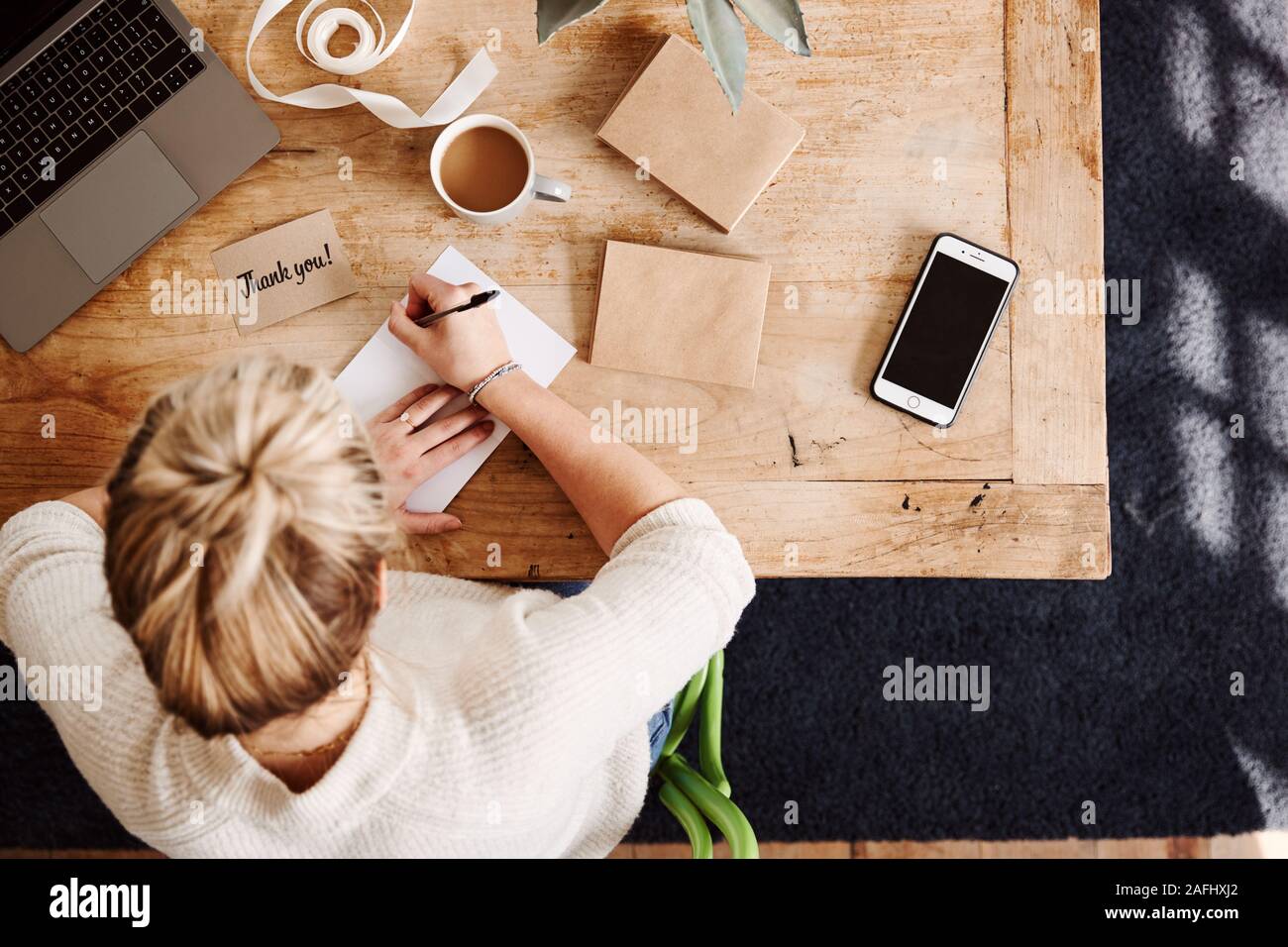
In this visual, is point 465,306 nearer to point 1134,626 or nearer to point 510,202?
point 510,202

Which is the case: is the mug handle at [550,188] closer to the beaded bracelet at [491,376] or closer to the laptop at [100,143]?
the beaded bracelet at [491,376]

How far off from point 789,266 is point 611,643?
0.44 metres

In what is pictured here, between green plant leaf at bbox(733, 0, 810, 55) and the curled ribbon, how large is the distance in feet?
0.99

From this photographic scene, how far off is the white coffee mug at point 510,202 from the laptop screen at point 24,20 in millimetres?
404

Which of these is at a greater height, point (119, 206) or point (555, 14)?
point (555, 14)

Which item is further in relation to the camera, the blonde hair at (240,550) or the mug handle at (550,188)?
the mug handle at (550,188)

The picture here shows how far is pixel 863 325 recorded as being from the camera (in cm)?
92

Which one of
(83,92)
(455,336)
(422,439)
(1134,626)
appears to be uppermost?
(83,92)

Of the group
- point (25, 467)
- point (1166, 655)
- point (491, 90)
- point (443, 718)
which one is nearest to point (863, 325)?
point (491, 90)

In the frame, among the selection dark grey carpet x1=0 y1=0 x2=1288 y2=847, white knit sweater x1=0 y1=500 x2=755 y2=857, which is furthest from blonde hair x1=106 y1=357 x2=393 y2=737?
dark grey carpet x1=0 y1=0 x2=1288 y2=847

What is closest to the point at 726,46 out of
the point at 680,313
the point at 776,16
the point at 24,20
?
the point at 776,16

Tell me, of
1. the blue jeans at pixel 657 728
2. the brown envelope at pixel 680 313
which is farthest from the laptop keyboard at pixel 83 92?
the blue jeans at pixel 657 728

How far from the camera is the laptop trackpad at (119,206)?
92 cm

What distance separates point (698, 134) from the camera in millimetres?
923
